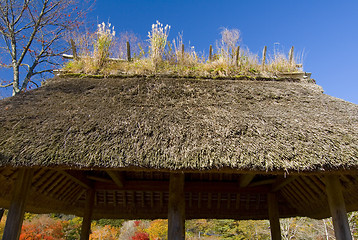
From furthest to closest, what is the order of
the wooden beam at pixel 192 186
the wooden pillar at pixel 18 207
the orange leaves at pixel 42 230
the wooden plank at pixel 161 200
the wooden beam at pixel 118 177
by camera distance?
the orange leaves at pixel 42 230
the wooden plank at pixel 161 200
the wooden beam at pixel 192 186
the wooden beam at pixel 118 177
the wooden pillar at pixel 18 207

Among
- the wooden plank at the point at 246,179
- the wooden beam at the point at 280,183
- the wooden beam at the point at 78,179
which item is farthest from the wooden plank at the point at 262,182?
the wooden beam at the point at 78,179

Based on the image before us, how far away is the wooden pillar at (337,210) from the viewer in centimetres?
267

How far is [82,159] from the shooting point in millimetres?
2318

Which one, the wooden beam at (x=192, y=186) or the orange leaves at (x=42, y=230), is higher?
the wooden beam at (x=192, y=186)

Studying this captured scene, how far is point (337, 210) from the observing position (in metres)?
2.79

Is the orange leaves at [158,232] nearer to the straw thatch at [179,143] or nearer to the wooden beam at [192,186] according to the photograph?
the straw thatch at [179,143]

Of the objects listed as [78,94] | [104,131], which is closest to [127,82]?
[78,94]

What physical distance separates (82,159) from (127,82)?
198 centimetres

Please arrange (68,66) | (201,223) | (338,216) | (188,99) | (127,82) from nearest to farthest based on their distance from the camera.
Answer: (338,216)
(188,99)
(127,82)
(68,66)
(201,223)

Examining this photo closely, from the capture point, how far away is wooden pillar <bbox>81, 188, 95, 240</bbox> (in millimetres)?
4281

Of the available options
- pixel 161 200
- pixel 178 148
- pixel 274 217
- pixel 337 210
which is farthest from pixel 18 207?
Answer: pixel 274 217

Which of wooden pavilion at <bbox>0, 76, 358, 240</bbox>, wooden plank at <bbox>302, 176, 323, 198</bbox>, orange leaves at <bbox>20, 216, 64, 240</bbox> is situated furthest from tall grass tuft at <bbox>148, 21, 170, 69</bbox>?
orange leaves at <bbox>20, 216, 64, 240</bbox>

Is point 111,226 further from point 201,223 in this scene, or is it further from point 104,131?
point 104,131

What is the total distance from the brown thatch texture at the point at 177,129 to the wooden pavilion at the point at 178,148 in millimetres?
13
